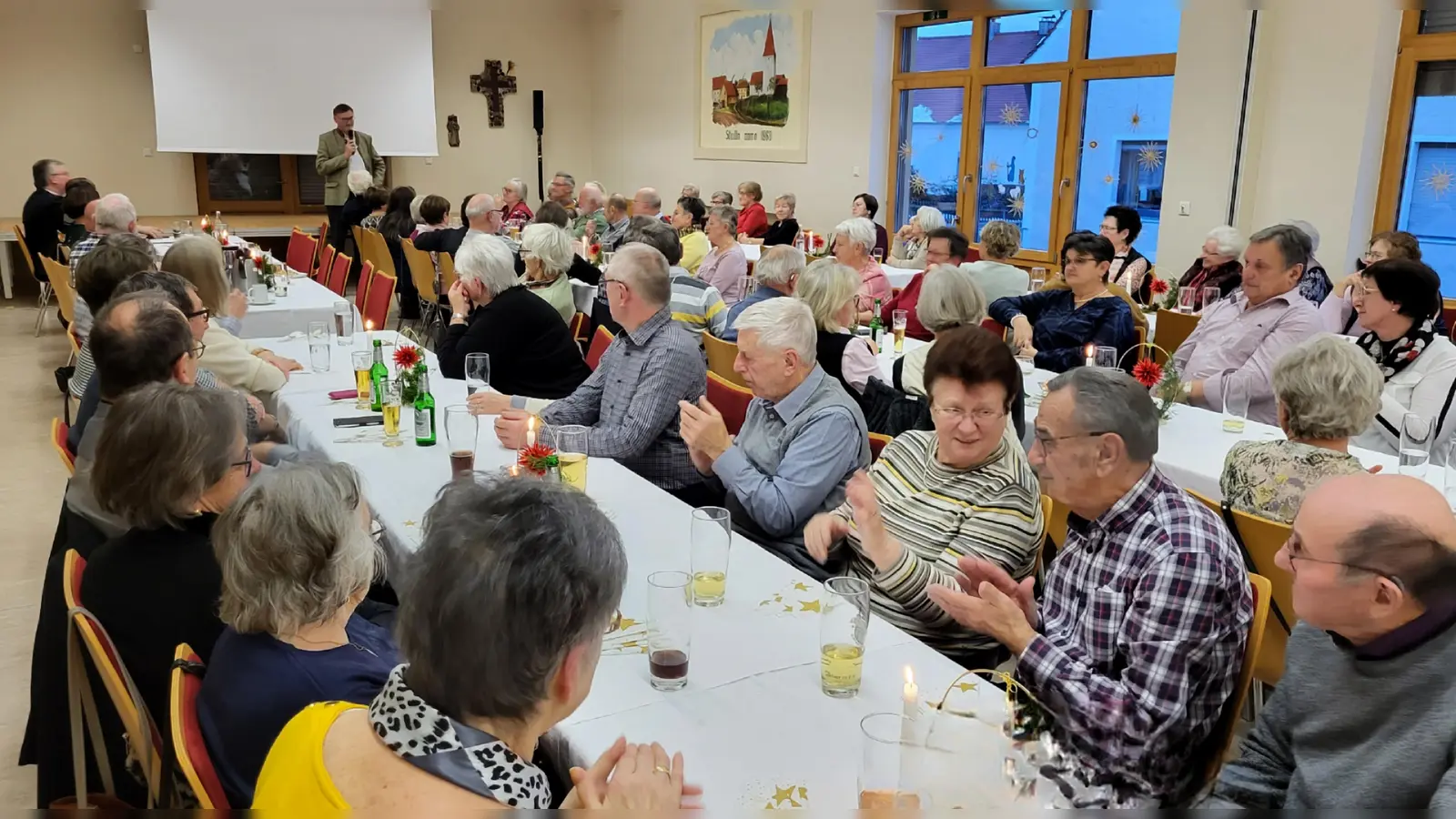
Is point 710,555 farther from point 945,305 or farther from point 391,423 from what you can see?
point 945,305

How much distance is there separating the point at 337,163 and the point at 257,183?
2773 millimetres

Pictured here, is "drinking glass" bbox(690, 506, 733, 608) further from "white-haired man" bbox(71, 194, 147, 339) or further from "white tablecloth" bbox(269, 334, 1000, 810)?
"white-haired man" bbox(71, 194, 147, 339)

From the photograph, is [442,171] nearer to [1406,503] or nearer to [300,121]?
[300,121]

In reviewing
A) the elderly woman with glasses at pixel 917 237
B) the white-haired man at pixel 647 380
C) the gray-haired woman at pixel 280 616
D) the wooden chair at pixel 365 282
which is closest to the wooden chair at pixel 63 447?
the white-haired man at pixel 647 380

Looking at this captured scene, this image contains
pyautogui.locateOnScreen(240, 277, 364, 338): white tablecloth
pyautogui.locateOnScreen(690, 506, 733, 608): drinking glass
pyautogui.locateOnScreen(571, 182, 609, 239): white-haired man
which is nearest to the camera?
pyautogui.locateOnScreen(690, 506, 733, 608): drinking glass

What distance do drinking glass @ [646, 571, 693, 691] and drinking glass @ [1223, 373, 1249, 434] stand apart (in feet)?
A: 8.41

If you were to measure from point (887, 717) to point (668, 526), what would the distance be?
1278mm

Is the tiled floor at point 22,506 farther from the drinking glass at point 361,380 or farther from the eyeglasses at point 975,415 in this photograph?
the eyeglasses at point 975,415

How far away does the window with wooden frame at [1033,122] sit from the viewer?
8.65 meters

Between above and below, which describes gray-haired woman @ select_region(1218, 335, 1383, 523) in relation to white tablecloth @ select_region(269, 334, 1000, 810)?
above

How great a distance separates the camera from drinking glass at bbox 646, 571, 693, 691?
175cm

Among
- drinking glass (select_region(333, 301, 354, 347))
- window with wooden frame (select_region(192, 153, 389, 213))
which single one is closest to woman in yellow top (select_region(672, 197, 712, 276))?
drinking glass (select_region(333, 301, 354, 347))

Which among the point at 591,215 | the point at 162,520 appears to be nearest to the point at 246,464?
the point at 162,520

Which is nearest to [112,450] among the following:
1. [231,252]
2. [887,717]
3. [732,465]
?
[732,465]
